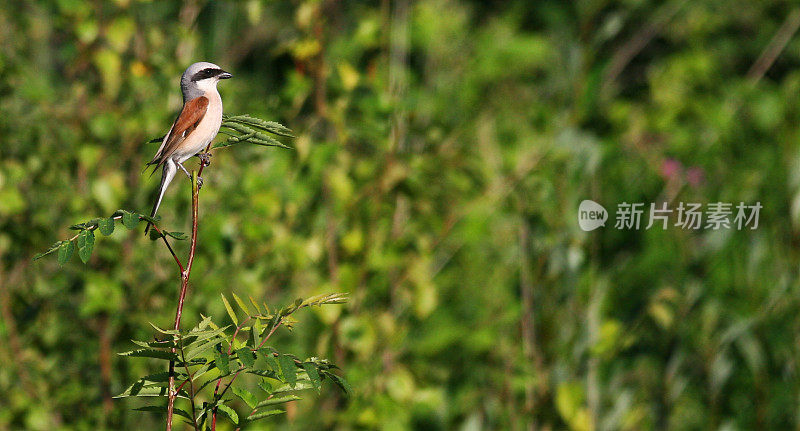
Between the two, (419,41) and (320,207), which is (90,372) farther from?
(419,41)

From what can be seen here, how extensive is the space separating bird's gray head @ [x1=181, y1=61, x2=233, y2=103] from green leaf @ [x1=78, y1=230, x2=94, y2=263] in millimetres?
93

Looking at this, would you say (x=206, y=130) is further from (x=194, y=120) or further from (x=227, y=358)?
(x=227, y=358)

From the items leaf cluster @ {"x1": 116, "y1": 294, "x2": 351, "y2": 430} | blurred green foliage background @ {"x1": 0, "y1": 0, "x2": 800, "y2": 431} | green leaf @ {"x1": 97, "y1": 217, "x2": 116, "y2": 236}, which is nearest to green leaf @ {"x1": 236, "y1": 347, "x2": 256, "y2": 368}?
leaf cluster @ {"x1": 116, "y1": 294, "x2": 351, "y2": 430}

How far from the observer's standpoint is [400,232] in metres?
1.53

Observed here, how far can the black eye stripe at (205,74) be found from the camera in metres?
0.47

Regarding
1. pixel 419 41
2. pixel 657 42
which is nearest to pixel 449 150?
pixel 419 41

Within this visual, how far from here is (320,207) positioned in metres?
1.50

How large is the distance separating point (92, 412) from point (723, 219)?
129 cm
